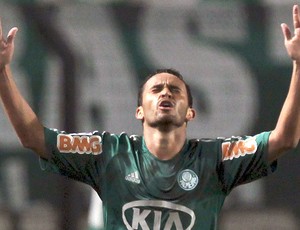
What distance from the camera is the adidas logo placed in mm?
2785

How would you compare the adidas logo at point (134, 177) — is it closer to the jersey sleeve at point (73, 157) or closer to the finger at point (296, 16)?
the jersey sleeve at point (73, 157)

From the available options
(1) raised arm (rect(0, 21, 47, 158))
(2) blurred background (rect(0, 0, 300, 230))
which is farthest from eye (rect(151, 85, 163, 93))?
A: (2) blurred background (rect(0, 0, 300, 230))

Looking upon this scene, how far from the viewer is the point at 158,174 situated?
110 inches

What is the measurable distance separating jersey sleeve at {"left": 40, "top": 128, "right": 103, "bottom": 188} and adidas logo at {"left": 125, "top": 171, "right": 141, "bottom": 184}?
10 centimetres

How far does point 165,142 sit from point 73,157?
29 cm

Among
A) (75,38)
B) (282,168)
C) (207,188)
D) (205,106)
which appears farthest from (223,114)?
(207,188)

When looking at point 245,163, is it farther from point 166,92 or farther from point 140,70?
point 140,70

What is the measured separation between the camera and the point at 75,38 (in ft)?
12.5

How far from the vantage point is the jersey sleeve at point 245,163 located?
9.09 ft

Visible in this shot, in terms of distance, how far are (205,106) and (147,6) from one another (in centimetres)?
48

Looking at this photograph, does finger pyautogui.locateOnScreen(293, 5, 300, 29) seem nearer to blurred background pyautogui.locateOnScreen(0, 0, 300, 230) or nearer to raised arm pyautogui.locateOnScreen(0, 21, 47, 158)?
raised arm pyautogui.locateOnScreen(0, 21, 47, 158)

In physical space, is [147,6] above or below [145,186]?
above

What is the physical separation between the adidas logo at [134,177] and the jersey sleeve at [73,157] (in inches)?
3.8

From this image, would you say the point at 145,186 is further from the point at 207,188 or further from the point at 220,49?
the point at 220,49
